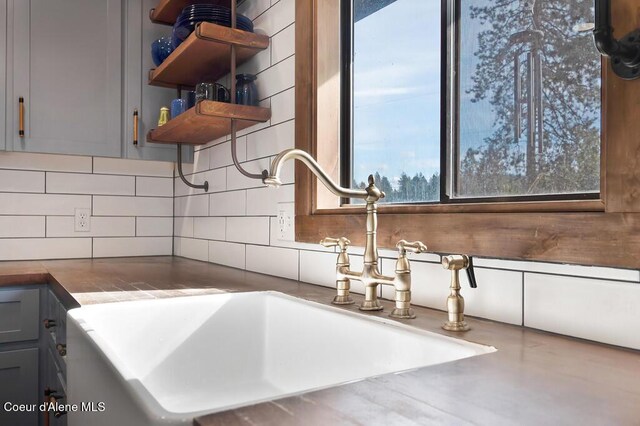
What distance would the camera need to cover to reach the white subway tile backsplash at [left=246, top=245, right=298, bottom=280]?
5.14 ft

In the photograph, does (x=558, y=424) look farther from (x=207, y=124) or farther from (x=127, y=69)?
(x=127, y=69)

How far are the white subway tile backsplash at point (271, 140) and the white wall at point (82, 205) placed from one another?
3.02 ft

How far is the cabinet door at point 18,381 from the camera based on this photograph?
1622 millimetres

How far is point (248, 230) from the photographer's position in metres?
1.84

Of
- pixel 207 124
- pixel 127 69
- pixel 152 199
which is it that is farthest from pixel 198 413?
pixel 152 199

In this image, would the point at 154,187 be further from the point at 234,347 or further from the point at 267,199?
the point at 234,347

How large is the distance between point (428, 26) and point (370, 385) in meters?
0.95

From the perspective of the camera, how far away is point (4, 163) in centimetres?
216

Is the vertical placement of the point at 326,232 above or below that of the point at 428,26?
below

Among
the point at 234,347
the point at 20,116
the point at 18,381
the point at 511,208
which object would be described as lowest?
the point at 18,381

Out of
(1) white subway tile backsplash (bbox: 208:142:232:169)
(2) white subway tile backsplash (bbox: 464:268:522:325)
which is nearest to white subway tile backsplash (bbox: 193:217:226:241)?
(1) white subway tile backsplash (bbox: 208:142:232:169)

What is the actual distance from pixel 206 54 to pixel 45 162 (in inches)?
41.1

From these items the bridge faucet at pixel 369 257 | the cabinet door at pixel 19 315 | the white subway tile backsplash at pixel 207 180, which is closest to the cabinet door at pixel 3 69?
the cabinet door at pixel 19 315

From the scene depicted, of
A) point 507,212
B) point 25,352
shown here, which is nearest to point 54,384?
point 25,352
